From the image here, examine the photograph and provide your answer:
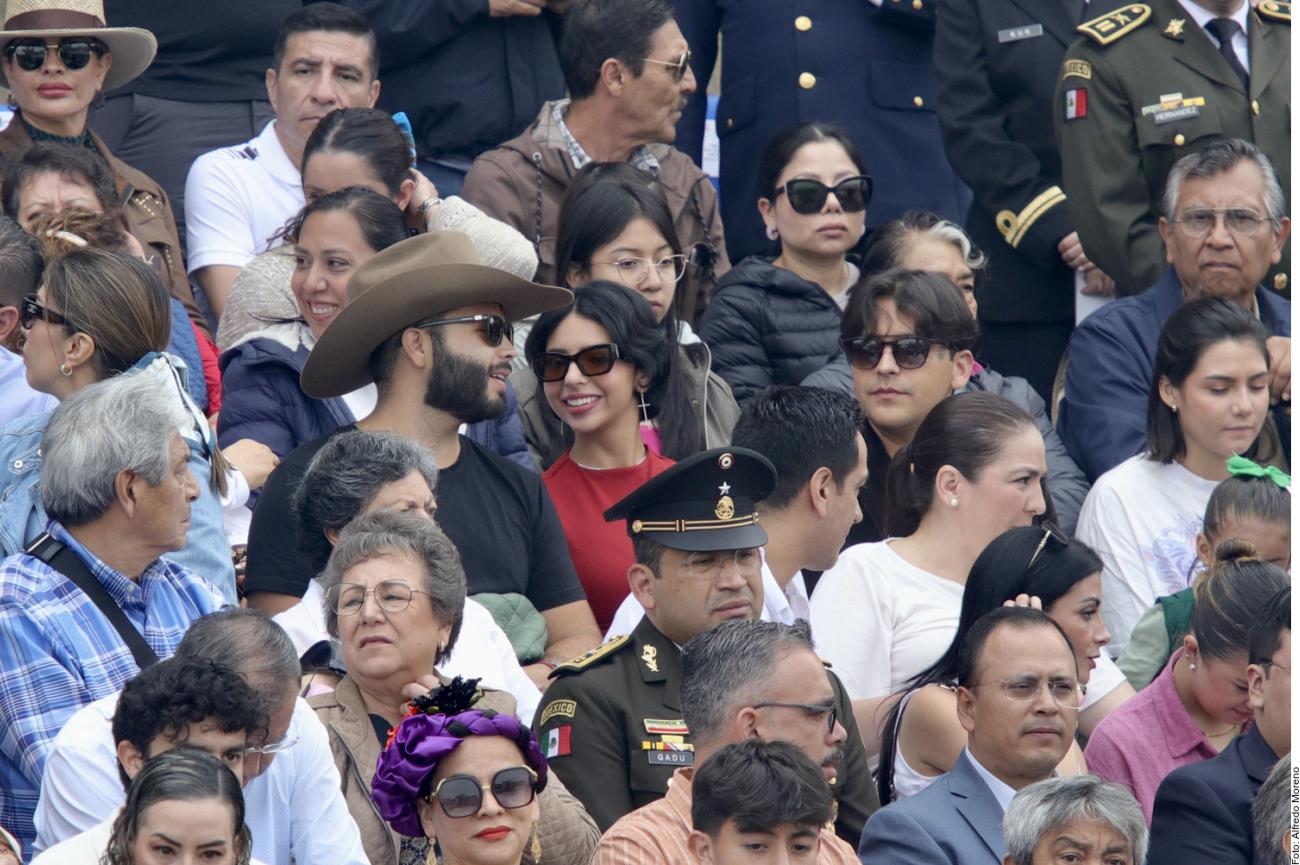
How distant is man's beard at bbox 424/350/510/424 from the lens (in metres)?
6.84

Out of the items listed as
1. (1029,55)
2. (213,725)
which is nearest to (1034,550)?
(213,725)

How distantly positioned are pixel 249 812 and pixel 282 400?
2289mm

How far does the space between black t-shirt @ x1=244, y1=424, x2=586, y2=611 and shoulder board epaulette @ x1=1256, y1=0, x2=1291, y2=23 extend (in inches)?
160

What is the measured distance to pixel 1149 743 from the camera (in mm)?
6281

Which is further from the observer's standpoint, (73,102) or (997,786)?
(73,102)

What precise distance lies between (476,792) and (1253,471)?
125 inches

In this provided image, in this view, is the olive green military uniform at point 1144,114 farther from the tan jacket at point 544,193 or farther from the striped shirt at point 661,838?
the striped shirt at point 661,838

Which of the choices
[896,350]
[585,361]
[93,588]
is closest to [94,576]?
[93,588]

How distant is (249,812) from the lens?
16.7 feet

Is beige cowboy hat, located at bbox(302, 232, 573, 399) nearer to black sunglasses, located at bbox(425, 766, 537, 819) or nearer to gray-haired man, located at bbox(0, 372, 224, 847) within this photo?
gray-haired man, located at bbox(0, 372, 224, 847)

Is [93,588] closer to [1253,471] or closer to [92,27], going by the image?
[92,27]

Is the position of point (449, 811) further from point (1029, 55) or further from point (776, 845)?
point (1029, 55)

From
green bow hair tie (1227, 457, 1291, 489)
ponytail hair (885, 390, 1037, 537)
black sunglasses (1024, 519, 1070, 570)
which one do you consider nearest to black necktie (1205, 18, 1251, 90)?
green bow hair tie (1227, 457, 1291, 489)

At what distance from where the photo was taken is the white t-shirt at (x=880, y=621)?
6.51 metres
